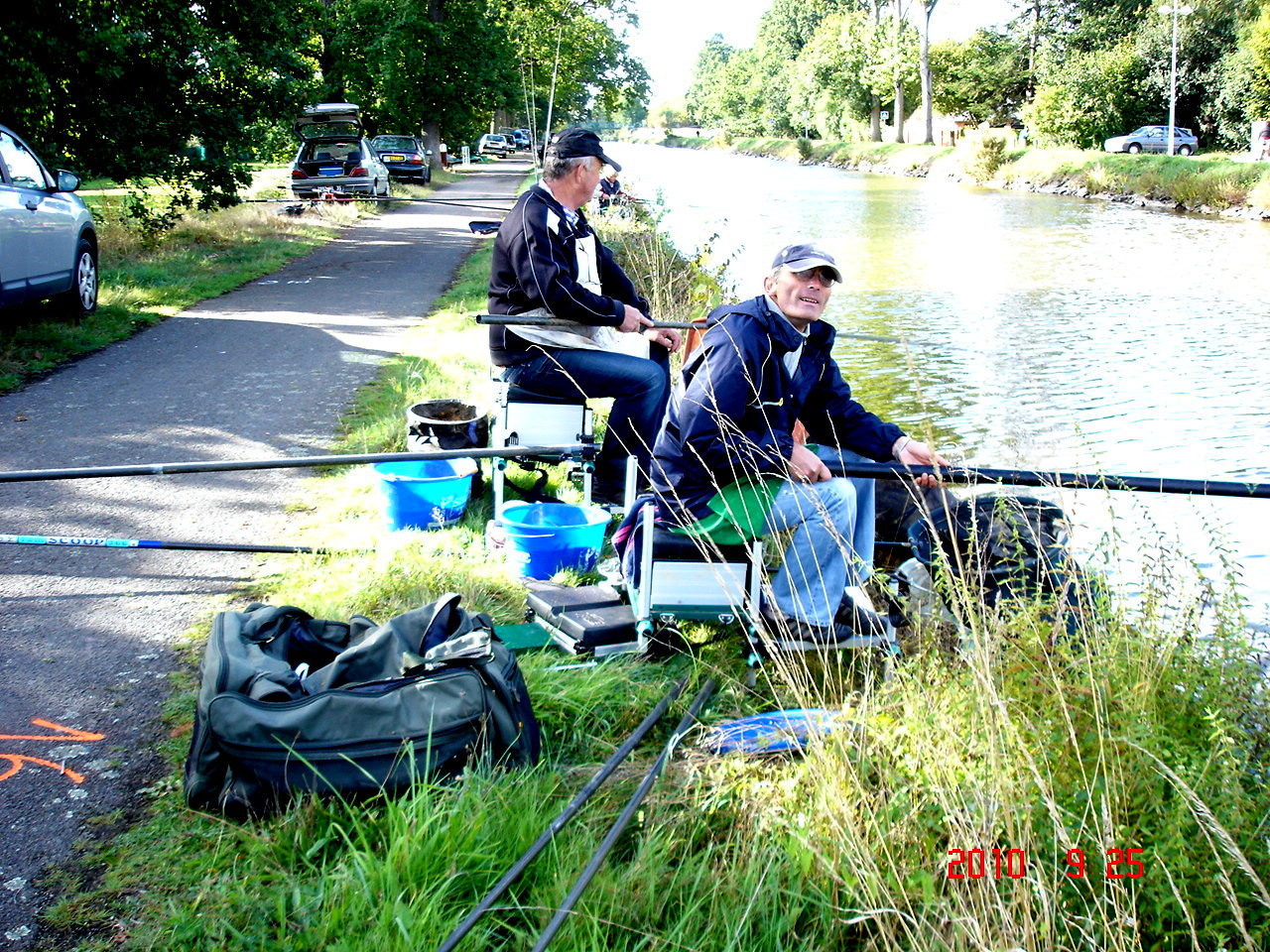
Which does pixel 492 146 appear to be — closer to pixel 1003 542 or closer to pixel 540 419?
pixel 540 419

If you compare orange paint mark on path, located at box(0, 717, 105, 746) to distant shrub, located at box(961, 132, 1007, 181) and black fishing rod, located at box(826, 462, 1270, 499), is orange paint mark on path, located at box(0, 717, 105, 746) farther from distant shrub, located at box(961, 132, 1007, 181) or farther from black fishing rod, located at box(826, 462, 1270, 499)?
distant shrub, located at box(961, 132, 1007, 181)

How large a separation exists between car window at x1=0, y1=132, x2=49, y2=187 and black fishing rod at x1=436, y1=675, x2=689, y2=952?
7.83m

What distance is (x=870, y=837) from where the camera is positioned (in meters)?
3.04

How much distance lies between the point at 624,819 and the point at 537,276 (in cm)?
312

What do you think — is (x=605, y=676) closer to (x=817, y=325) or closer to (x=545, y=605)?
(x=545, y=605)

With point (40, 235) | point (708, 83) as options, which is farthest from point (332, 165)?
point (708, 83)

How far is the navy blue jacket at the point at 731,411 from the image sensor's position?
4.11m

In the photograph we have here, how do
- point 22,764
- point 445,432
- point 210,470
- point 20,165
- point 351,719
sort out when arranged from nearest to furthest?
point 351,719 < point 22,764 < point 210,470 < point 445,432 < point 20,165

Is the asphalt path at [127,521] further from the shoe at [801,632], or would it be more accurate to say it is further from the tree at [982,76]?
the tree at [982,76]

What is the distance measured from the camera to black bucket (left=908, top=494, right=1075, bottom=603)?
3.80 metres

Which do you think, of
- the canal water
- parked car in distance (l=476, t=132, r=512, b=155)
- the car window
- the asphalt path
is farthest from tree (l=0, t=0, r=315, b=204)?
parked car in distance (l=476, t=132, r=512, b=155)

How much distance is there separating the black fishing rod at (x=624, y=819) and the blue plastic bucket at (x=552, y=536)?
4.10 feet

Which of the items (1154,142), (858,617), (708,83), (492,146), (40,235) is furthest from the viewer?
(708,83)

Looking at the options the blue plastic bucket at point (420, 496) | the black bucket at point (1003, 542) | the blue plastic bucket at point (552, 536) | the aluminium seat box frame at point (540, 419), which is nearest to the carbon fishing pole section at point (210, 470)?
the blue plastic bucket at point (552, 536)
